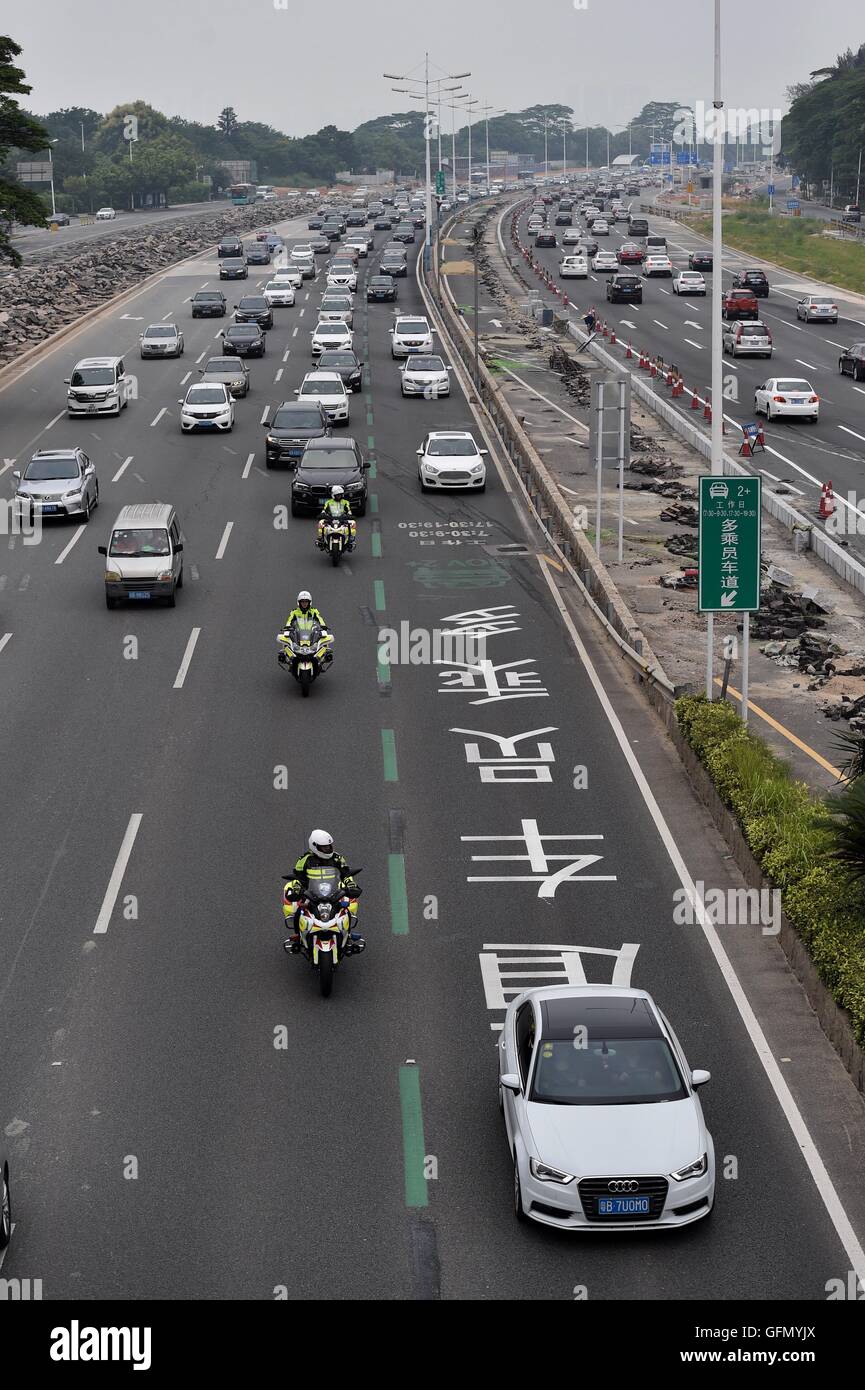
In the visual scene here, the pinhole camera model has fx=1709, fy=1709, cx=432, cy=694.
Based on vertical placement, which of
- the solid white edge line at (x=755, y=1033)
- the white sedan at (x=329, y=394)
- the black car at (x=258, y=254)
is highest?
the black car at (x=258, y=254)

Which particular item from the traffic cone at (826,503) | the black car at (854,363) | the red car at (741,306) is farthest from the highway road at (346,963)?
the red car at (741,306)

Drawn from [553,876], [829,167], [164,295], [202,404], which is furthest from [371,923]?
[829,167]

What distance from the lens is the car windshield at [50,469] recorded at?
39219 millimetres

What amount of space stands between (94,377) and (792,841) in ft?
131

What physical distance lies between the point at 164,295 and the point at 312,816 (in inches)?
2804

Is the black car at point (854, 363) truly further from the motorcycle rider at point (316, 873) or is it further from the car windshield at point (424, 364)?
the motorcycle rider at point (316, 873)

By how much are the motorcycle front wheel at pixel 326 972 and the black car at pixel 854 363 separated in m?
50.8

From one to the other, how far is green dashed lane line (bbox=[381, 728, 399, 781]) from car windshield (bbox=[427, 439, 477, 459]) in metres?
19.4

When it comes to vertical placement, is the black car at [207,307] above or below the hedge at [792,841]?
above

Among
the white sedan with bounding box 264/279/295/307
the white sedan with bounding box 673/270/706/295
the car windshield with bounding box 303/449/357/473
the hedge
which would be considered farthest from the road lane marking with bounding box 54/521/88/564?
the white sedan with bounding box 673/270/706/295

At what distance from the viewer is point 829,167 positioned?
17638 centimetres

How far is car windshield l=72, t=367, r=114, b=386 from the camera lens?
175 feet

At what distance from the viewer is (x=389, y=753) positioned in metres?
24.0

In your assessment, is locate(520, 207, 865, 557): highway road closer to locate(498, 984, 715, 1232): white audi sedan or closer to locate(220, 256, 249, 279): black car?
locate(498, 984, 715, 1232): white audi sedan
